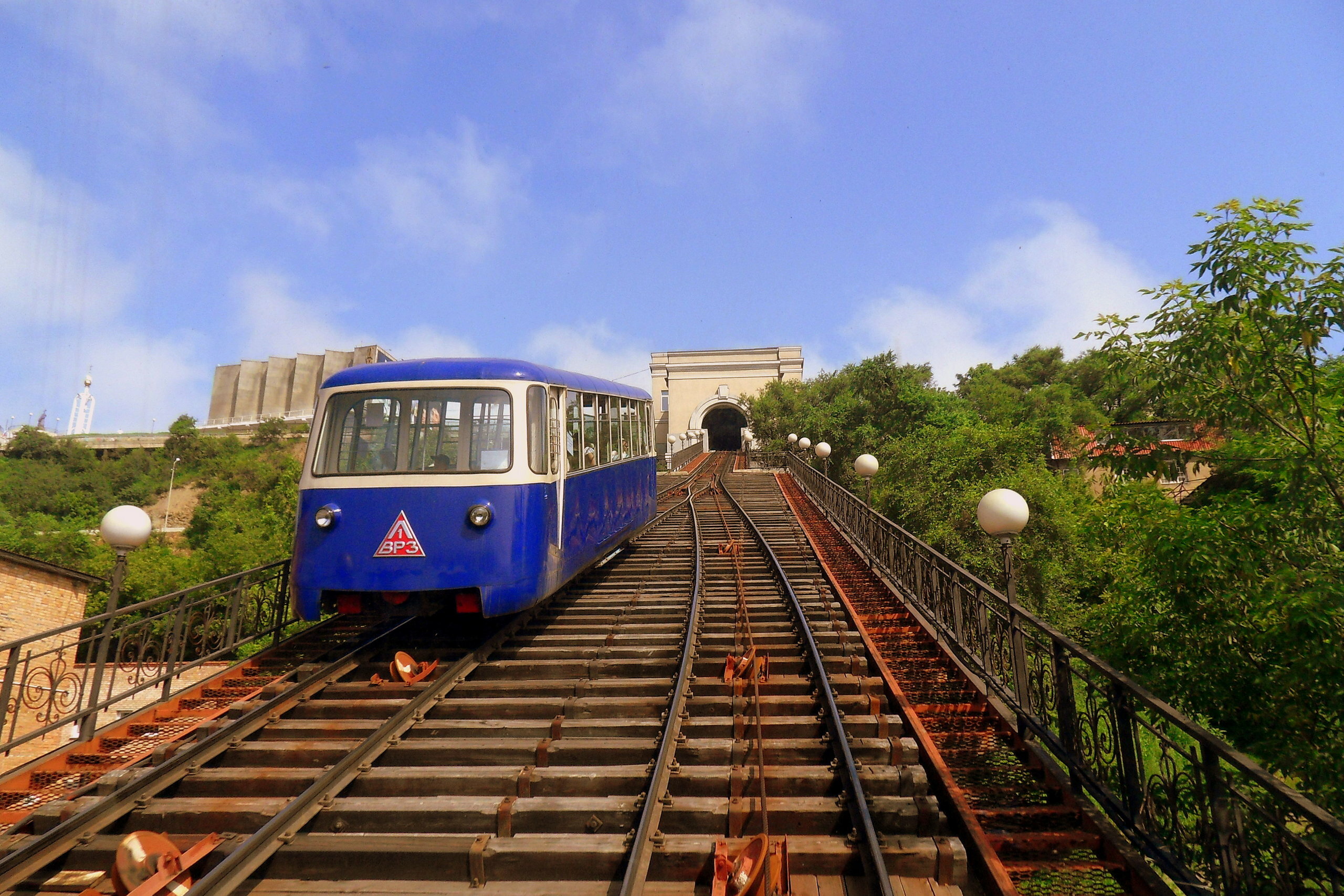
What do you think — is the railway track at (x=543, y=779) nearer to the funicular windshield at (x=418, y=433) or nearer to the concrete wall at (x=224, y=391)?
the funicular windshield at (x=418, y=433)

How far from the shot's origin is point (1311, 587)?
21.1 ft

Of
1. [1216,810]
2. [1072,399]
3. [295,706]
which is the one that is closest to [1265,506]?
[1216,810]

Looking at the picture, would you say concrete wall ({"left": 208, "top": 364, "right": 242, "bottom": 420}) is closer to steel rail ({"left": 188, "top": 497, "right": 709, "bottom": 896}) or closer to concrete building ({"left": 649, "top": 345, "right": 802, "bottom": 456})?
concrete building ({"left": 649, "top": 345, "right": 802, "bottom": 456})

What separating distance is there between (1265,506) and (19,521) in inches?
3073

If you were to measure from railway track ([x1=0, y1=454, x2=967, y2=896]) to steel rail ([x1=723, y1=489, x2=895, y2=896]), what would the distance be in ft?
0.05

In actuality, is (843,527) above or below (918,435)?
below

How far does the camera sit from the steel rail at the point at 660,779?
3238 millimetres

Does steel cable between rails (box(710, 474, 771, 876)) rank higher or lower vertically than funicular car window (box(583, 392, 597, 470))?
lower

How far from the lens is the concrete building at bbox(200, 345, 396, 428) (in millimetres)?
109812

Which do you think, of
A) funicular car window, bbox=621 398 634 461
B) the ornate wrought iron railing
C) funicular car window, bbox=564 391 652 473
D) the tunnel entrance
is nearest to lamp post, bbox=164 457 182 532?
the tunnel entrance

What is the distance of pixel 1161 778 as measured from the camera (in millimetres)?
3883

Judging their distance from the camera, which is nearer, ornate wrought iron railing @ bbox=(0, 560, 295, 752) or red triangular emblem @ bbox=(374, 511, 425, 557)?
ornate wrought iron railing @ bbox=(0, 560, 295, 752)

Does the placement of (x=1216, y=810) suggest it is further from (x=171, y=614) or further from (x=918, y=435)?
(x=918, y=435)

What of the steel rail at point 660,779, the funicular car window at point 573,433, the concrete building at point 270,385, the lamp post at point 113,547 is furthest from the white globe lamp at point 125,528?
the concrete building at point 270,385
